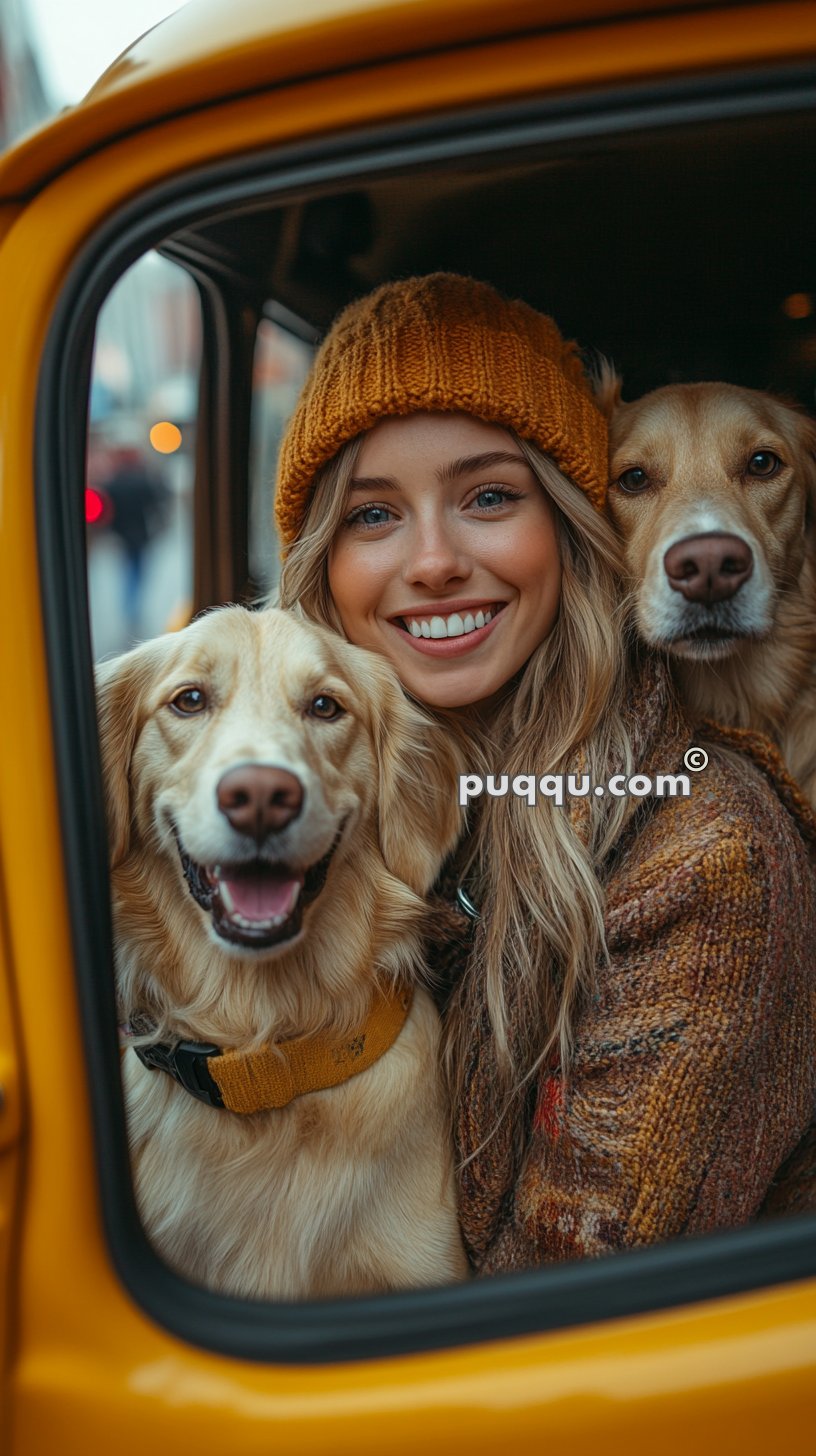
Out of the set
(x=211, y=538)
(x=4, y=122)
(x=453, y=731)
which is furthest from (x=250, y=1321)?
(x=4, y=122)

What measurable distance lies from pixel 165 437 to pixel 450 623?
1.61 meters

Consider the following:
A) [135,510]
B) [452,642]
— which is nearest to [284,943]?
[452,642]

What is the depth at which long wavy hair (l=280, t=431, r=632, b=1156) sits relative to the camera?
1.38 meters

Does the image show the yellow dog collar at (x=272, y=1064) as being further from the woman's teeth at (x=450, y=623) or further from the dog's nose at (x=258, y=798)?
the woman's teeth at (x=450, y=623)

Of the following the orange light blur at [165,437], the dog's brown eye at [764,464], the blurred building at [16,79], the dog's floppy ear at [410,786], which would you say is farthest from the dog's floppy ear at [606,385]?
the blurred building at [16,79]

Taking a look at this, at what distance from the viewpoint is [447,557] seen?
138 centimetres

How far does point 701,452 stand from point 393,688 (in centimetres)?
59

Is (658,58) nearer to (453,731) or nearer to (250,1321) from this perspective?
(453,731)

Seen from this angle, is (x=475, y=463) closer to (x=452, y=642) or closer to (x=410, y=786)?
(x=452, y=642)

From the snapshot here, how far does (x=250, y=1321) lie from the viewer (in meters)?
Result: 1.00

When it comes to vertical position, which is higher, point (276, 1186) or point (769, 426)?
point (769, 426)

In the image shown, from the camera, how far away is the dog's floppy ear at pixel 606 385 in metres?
1.60

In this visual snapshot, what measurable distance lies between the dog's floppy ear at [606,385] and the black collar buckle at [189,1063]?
1.09 meters

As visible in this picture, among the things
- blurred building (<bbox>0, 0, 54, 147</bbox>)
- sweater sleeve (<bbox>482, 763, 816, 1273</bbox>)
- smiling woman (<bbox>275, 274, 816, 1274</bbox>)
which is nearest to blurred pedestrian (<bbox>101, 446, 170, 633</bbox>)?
smiling woman (<bbox>275, 274, 816, 1274</bbox>)
